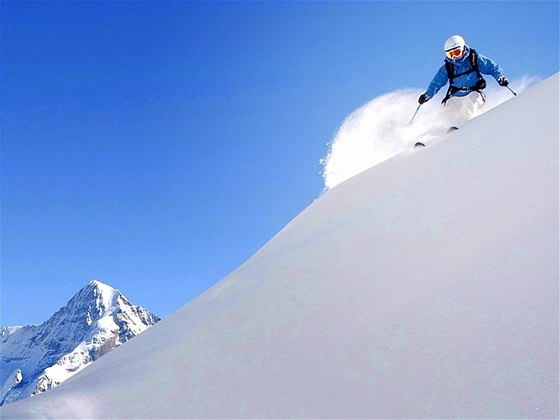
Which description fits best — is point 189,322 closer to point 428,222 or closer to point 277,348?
point 277,348

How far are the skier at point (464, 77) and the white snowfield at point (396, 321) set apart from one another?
3.64 meters

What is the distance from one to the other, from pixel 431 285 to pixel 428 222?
40.9 inches

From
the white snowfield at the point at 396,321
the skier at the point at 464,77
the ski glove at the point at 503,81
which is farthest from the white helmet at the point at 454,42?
the white snowfield at the point at 396,321

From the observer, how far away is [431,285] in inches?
130

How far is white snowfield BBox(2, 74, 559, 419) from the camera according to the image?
2.50 m

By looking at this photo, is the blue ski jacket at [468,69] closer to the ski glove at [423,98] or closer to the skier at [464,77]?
the skier at [464,77]

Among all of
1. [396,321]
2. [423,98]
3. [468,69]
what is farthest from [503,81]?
[396,321]

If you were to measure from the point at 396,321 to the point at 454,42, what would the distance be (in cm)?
696

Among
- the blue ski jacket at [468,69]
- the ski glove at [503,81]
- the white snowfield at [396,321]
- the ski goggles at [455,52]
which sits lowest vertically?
the white snowfield at [396,321]

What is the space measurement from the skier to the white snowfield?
11.9 ft

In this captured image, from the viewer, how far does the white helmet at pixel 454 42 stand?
8414 millimetres

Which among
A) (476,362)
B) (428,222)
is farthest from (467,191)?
(476,362)

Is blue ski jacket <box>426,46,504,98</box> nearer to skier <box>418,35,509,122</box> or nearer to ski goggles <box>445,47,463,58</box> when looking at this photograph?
skier <box>418,35,509,122</box>

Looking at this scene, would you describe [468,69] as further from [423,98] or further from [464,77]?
[423,98]
